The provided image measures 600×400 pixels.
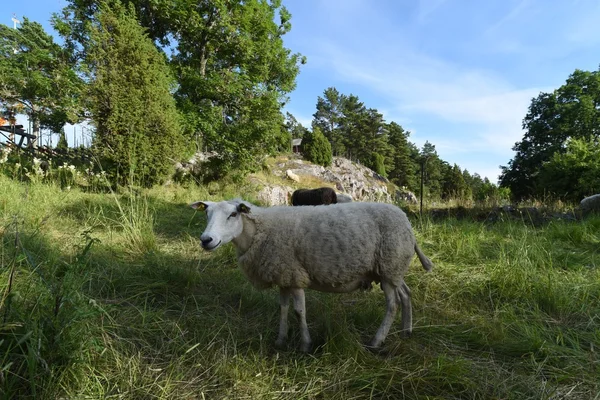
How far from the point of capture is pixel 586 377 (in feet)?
6.32

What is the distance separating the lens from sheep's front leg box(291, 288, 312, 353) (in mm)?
2299

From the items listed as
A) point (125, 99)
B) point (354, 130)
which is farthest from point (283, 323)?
point (354, 130)

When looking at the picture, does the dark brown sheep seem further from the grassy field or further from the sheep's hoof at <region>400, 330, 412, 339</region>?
the sheep's hoof at <region>400, 330, 412, 339</region>

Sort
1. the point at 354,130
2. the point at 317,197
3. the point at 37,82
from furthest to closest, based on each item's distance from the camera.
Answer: the point at 354,130
the point at 37,82
the point at 317,197

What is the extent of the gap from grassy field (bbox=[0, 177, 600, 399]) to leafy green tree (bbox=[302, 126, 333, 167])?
2337 cm

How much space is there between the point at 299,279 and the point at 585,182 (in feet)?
66.5

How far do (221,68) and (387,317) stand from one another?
570 inches

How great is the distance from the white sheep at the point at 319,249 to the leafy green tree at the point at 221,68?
10545 millimetres

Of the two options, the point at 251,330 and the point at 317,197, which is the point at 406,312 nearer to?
the point at 251,330

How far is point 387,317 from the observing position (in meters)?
2.41

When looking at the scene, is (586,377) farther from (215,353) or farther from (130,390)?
(130,390)

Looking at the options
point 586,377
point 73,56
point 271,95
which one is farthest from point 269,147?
point 586,377

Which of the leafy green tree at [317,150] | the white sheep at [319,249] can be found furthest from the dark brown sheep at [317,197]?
the leafy green tree at [317,150]

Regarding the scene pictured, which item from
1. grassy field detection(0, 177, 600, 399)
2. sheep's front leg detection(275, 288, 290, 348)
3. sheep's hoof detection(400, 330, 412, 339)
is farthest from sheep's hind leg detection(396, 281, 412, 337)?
sheep's front leg detection(275, 288, 290, 348)
